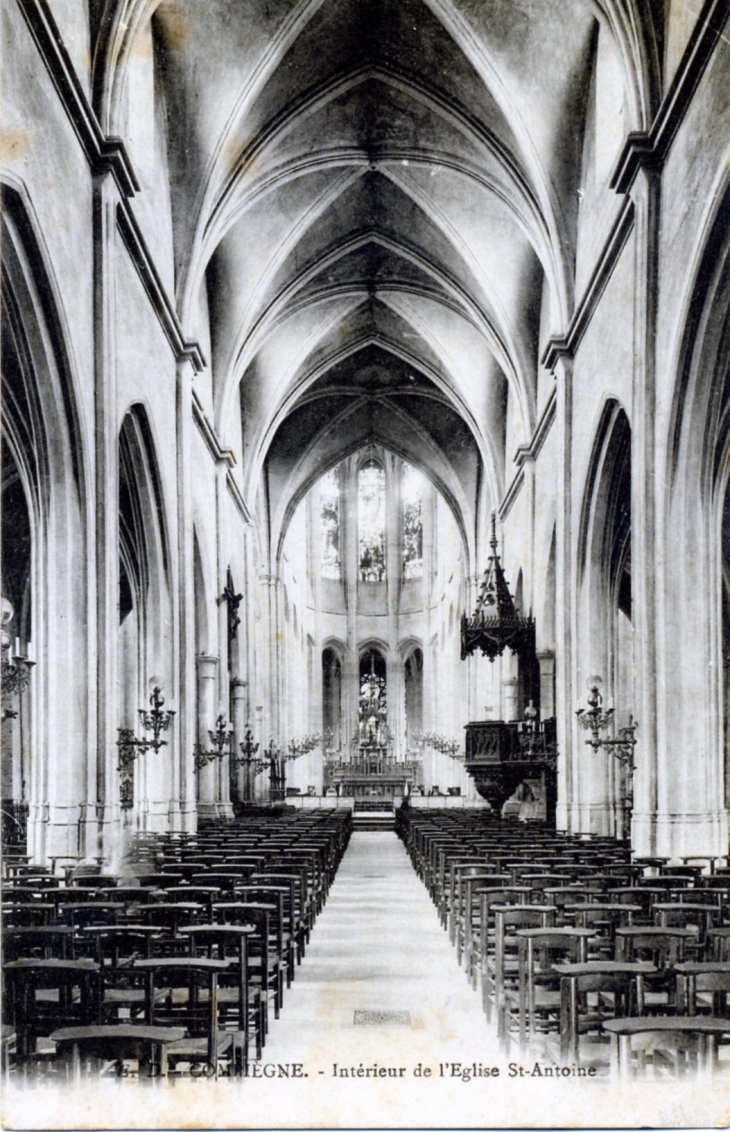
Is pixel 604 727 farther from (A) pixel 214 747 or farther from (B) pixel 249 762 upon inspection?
(B) pixel 249 762

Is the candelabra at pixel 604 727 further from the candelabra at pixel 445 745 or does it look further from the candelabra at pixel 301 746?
the candelabra at pixel 301 746

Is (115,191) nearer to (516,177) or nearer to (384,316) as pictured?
(516,177)

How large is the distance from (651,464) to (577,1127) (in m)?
11.3

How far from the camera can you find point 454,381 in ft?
113

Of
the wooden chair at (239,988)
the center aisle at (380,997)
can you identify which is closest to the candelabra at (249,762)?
the center aisle at (380,997)

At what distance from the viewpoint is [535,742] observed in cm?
2511

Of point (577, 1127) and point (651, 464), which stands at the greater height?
point (651, 464)

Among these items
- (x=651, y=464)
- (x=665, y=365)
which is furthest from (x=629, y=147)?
(x=651, y=464)

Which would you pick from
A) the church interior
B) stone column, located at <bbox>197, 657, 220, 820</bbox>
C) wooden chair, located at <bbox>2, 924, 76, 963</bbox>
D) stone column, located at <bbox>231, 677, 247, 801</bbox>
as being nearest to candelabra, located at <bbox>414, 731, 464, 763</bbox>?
stone column, located at <bbox>231, 677, 247, 801</bbox>

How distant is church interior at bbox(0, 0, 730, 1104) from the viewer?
330 inches

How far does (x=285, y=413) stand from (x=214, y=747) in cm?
1155

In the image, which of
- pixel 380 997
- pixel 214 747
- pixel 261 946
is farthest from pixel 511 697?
pixel 261 946

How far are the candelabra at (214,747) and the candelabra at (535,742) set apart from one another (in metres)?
6.45

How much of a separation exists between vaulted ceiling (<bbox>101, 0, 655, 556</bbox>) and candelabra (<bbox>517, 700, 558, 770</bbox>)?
7.28m
